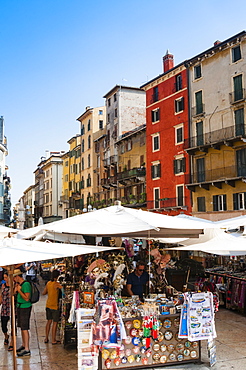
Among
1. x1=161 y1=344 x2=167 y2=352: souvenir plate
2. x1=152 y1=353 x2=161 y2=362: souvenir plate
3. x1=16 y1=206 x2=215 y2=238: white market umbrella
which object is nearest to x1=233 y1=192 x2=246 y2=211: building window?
x1=16 y1=206 x2=215 y2=238: white market umbrella

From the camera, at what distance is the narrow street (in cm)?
662

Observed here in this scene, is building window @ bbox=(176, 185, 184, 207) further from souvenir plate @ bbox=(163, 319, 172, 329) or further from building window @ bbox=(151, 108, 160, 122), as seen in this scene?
souvenir plate @ bbox=(163, 319, 172, 329)

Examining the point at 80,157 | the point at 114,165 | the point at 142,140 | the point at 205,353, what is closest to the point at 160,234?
the point at 205,353

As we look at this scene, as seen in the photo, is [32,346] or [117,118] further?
[117,118]

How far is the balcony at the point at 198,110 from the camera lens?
3028 centimetres

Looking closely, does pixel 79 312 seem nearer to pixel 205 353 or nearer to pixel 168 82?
pixel 205 353

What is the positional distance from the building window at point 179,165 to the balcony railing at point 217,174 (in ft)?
3.55

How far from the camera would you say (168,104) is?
34125mm

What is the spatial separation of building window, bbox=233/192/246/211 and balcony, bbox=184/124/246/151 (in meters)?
3.70

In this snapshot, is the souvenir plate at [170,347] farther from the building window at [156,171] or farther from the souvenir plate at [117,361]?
the building window at [156,171]

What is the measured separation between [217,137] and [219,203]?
190 inches

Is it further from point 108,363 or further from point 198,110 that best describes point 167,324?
point 198,110

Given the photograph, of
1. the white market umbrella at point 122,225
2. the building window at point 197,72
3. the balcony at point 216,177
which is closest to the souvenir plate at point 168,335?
the white market umbrella at point 122,225

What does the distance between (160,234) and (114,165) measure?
36.6 m
